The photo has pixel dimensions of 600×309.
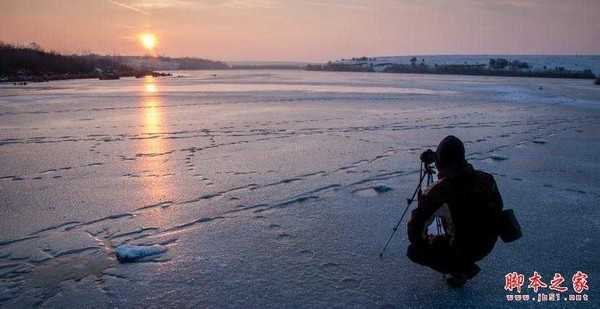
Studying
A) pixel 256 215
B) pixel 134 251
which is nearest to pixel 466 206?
pixel 256 215

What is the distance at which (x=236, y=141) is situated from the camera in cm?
882

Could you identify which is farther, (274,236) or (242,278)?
(274,236)

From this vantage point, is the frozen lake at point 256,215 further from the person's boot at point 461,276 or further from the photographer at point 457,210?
the photographer at point 457,210

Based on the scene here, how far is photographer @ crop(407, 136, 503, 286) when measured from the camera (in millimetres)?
2537

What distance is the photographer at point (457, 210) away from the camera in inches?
99.9

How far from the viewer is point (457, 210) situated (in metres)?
2.60

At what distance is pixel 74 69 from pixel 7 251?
6428cm

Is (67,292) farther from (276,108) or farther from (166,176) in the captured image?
(276,108)

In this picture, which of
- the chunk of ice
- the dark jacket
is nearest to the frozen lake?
the chunk of ice

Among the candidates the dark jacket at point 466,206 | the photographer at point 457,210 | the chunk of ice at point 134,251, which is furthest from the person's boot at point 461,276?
the chunk of ice at point 134,251

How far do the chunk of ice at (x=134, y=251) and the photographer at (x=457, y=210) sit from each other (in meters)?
2.28

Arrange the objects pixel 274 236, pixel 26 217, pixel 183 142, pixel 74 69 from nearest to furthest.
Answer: pixel 274 236, pixel 26 217, pixel 183 142, pixel 74 69

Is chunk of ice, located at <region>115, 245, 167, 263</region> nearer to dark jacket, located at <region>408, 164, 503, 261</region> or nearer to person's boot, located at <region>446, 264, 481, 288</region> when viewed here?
dark jacket, located at <region>408, 164, 503, 261</region>

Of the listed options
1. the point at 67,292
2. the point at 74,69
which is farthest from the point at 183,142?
the point at 74,69
